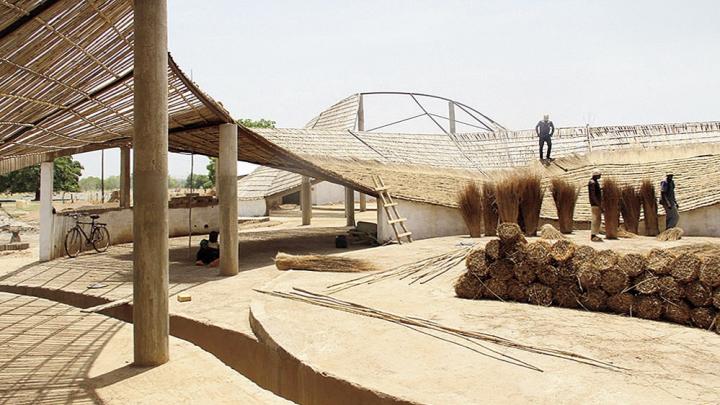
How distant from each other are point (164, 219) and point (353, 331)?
1.98m

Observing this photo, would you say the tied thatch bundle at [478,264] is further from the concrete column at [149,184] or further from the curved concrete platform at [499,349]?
the concrete column at [149,184]

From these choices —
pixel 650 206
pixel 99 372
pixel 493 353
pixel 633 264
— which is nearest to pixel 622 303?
pixel 633 264

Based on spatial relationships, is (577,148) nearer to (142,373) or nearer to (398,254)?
(398,254)

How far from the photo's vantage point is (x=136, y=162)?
13.2 ft

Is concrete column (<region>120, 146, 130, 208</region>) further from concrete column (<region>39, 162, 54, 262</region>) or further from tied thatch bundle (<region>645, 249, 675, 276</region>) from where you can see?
tied thatch bundle (<region>645, 249, 675, 276</region>)

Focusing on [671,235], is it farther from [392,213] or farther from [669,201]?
[392,213]

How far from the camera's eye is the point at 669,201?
10.5 meters

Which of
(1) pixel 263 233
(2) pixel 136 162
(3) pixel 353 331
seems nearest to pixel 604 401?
(3) pixel 353 331

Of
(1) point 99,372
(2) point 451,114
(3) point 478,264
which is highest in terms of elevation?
(2) point 451,114

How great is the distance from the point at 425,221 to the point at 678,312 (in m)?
8.58

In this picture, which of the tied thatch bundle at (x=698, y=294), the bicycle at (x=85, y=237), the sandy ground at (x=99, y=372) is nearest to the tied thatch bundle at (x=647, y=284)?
the tied thatch bundle at (x=698, y=294)

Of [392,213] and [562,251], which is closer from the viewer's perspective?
[562,251]

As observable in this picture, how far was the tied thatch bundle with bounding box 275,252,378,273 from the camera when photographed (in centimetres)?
840

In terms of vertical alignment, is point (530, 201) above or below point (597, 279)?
above
